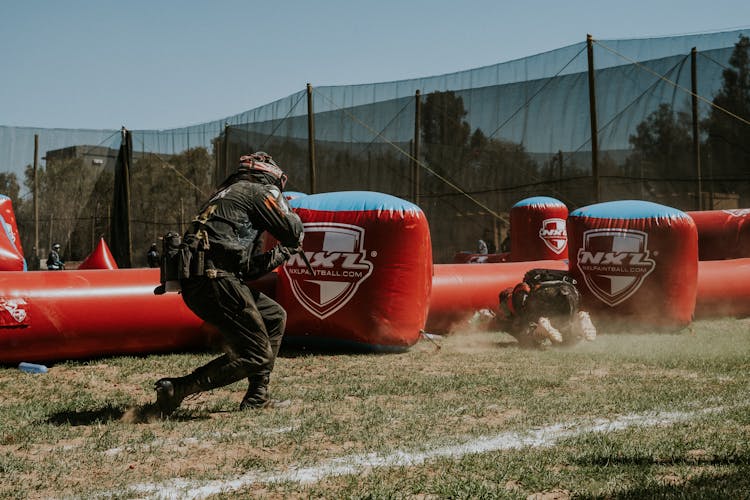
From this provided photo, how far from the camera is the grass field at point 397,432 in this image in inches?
133

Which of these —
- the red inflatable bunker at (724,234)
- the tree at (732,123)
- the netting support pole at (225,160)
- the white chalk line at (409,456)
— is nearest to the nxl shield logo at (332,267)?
the white chalk line at (409,456)

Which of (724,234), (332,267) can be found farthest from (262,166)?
(724,234)

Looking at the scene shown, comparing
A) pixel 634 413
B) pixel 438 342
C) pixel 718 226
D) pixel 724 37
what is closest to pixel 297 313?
pixel 438 342

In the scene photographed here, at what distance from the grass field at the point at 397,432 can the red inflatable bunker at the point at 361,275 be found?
566 millimetres

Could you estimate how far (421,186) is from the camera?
18.6 metres

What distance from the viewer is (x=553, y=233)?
15.4 meters

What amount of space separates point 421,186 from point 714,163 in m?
6.74

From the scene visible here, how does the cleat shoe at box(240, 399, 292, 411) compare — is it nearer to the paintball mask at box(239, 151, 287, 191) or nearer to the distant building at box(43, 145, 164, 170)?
the paintball mask at box(239, 151, 287, 191)

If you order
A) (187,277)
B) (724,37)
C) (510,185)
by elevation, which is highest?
(724,37)

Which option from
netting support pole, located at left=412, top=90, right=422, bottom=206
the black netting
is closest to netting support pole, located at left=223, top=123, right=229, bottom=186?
the black netting

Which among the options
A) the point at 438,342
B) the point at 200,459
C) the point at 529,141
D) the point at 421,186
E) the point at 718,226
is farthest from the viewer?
the point at 421,186

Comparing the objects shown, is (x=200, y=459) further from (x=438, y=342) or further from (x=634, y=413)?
(x=438, y=342)

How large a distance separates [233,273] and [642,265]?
6300 millimetres

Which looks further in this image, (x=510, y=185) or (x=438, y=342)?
(x=510, y=185)
